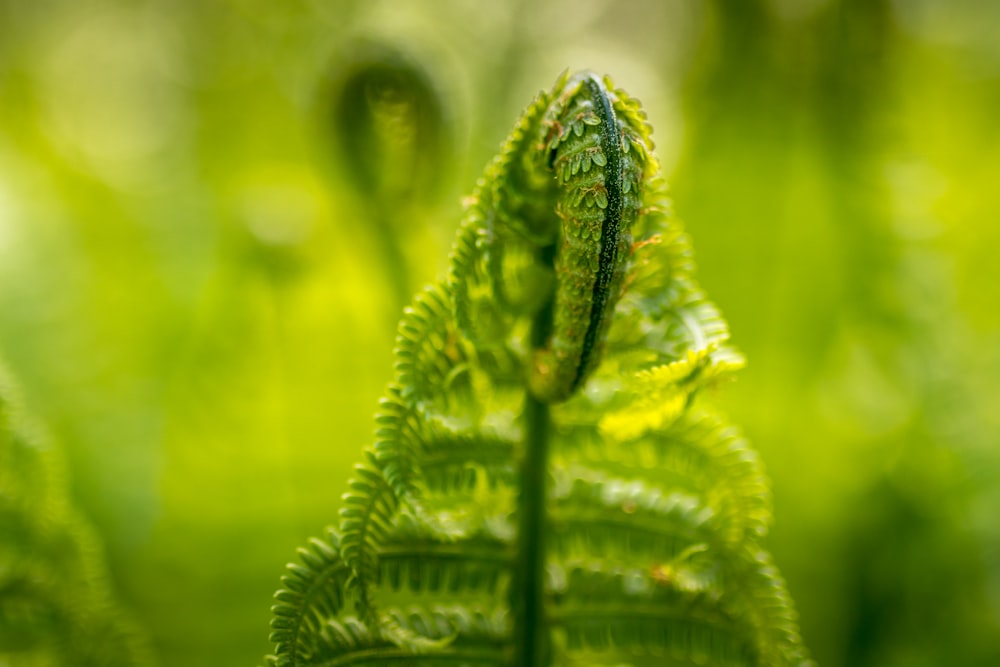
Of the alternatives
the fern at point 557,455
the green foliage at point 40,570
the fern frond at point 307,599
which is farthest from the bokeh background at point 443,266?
the fern frond at point 307,599

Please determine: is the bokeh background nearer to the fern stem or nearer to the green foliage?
the green foliage

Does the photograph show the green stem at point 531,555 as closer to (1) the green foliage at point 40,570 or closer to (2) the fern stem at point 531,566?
(2) the fern stem at point 531,566

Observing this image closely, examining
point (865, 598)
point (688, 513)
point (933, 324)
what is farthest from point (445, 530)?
point (933, 324)

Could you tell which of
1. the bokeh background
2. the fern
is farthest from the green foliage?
the bokeh background

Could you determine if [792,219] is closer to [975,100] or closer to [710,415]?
[975,100]

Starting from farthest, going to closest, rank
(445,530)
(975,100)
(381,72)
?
(975,100) < (381,72) < (445,530)

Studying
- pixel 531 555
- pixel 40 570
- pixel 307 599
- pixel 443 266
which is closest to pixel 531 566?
pixel 531 555
